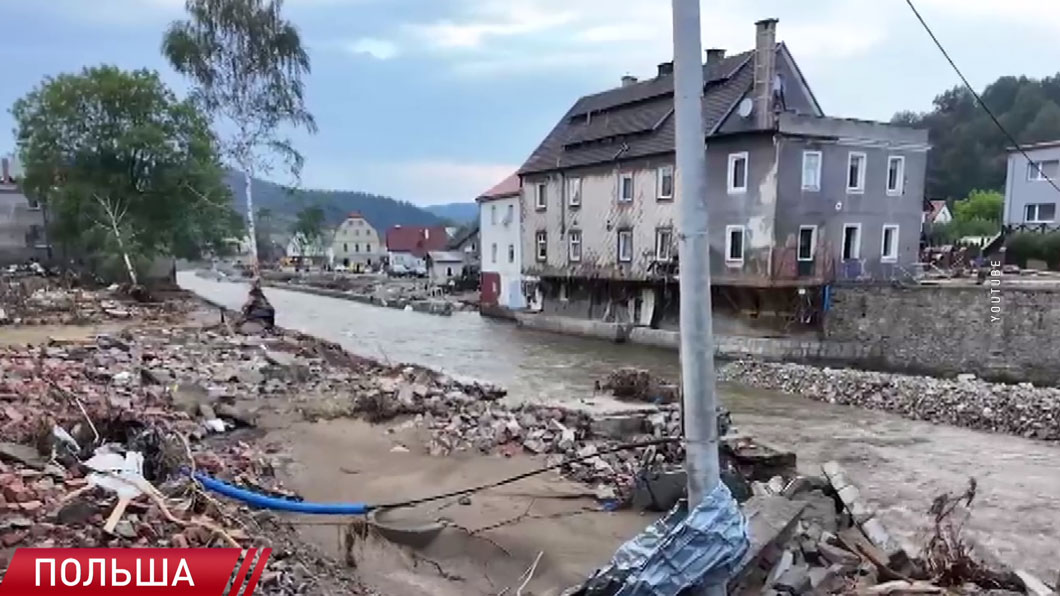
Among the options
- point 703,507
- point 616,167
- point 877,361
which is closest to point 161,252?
point 616,167

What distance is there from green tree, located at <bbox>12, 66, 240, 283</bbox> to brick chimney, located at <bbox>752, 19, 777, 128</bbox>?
24.5 meters

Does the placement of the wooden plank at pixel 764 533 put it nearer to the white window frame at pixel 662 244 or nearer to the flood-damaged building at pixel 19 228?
the white window frame at pixel 662 244

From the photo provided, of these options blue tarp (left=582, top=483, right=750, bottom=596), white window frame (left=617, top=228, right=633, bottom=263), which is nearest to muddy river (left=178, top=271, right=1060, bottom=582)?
white window frame (left=617, top=228, right=633, bottom=263)

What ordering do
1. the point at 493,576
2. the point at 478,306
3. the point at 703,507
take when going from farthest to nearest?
the point at 478,306
the point at 493,576
the point at 703,507

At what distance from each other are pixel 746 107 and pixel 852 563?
20.8 metres

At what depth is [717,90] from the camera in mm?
26328

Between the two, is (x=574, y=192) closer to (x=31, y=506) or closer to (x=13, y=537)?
(x=31, y=506)

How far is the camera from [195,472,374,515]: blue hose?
5777 millimetres

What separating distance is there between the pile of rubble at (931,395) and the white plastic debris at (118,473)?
15.9 m

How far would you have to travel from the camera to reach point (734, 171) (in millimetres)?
23953

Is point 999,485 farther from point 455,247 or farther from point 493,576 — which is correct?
point 455,247

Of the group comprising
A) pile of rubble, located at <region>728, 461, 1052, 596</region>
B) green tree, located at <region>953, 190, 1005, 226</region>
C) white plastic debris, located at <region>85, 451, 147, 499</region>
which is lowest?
pile of rubble, located at <region>728, 461, 1052, 596</region>

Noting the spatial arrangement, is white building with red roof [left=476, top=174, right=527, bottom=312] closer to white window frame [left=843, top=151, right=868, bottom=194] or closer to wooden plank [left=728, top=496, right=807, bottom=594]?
white window frame [left=843, top=151, right=868, bottom=194]

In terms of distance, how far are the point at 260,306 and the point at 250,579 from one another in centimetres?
1864
